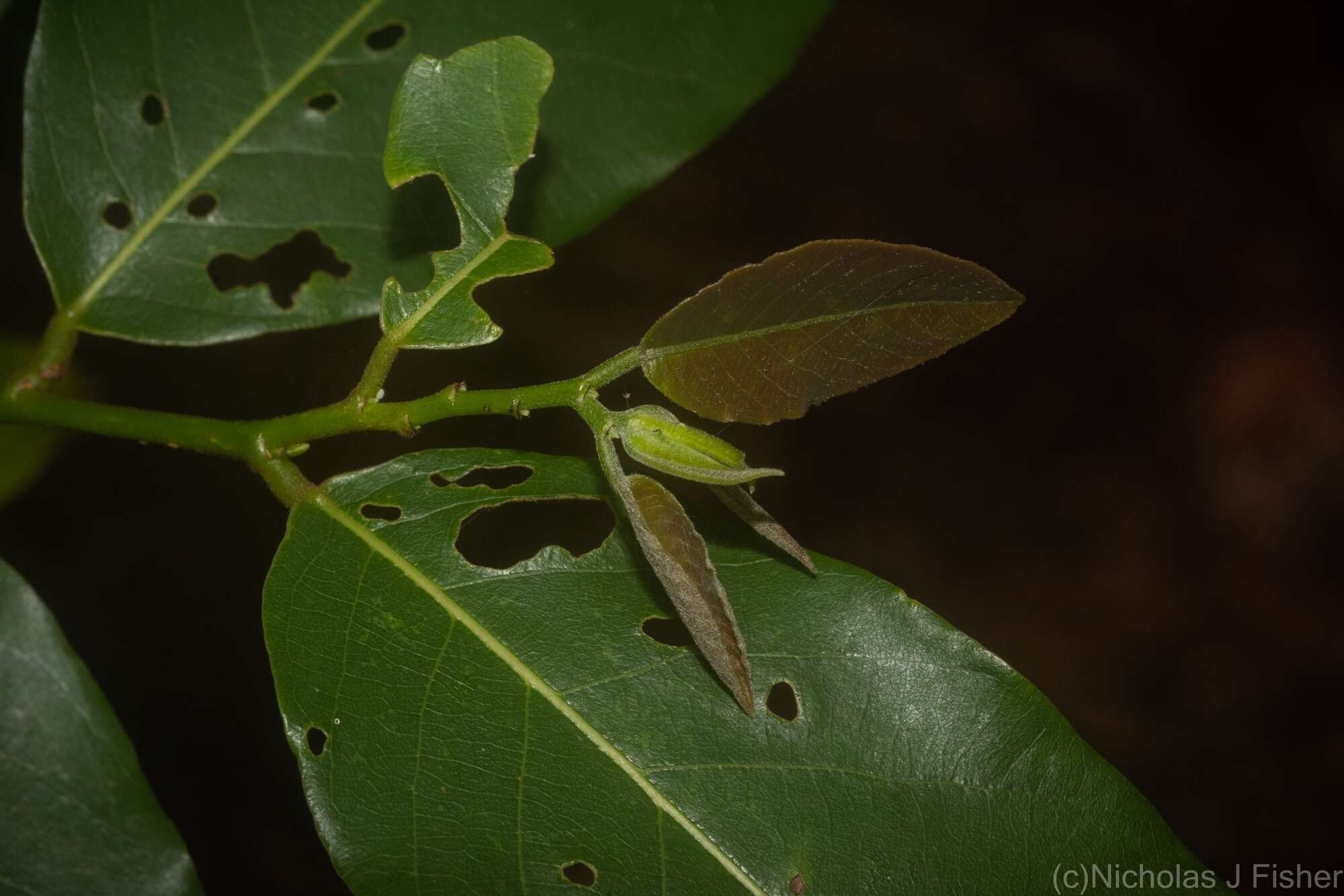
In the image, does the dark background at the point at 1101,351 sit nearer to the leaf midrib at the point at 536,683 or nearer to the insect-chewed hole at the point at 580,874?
the leaf midrib at the point at 536,683

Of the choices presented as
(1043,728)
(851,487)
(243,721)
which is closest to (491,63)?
(1043,728)

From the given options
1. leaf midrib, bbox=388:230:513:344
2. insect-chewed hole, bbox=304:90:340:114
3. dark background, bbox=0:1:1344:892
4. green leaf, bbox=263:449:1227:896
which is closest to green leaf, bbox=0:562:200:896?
green leaf, bbox=263:449:1227:896

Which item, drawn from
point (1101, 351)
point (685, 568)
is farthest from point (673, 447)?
point (1101, 351)

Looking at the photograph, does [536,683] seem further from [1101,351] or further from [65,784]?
[1101,351]

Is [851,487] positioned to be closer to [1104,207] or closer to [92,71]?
[1104,207]

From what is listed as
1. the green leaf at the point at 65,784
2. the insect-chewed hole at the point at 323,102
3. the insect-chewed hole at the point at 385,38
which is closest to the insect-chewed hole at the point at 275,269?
the insect-chewed hole at the point at 323,102

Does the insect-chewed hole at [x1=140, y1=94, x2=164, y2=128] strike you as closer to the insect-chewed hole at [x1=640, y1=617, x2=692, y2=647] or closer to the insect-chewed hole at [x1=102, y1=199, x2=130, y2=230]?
the insect-chewed hole at [x1=102, y1=199, x2=130, y2=230]
